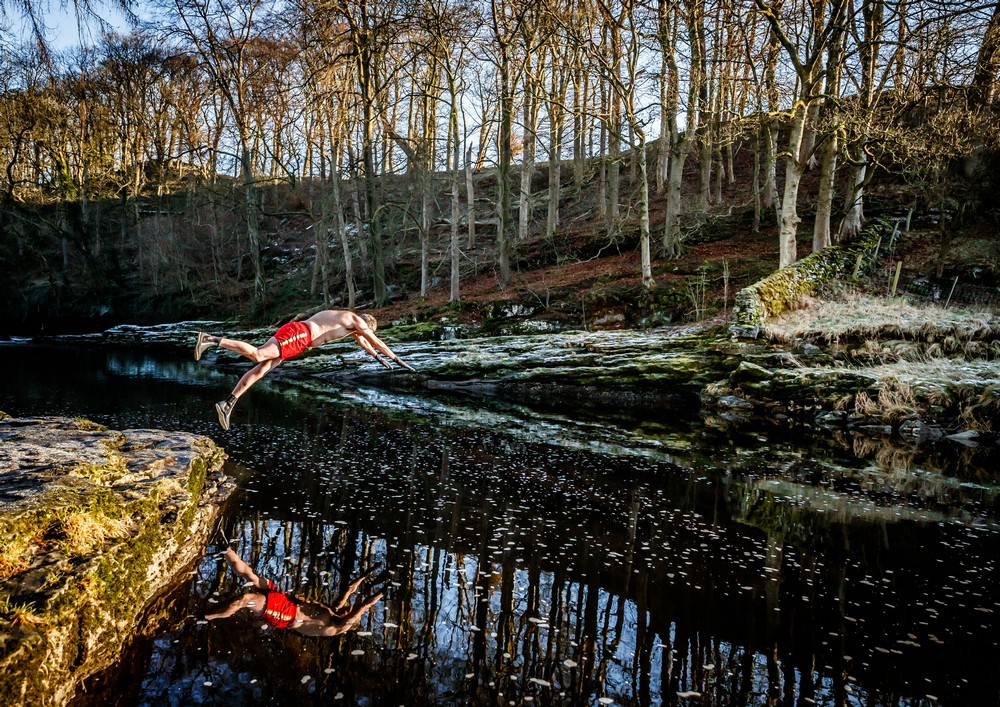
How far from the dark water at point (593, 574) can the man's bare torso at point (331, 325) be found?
6.50ft

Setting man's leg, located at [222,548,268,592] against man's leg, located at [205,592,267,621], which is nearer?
man's leg, located at [205,592,267,621]

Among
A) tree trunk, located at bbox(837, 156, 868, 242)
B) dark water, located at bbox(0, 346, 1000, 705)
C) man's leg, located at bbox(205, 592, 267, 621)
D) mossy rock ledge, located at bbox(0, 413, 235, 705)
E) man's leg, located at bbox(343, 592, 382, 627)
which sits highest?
tree trunk, located at bbox(837, 156, 868, 242)

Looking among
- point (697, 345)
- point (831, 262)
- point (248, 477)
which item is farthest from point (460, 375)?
point (831, 262)

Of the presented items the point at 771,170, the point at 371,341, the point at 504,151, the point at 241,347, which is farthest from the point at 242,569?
the point at 771,170

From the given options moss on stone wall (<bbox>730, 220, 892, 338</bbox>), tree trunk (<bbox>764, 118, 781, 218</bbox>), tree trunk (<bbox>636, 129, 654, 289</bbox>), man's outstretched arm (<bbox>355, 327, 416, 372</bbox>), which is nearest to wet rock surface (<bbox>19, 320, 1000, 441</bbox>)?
moss on stone wall (<bbox>730, 220, 892, 338</bbox>)

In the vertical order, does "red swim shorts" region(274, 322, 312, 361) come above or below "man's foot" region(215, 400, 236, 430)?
above

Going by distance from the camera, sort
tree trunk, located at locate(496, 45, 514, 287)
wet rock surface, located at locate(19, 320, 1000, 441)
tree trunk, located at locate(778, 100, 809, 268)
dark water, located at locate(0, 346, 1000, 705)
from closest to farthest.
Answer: dark water, located at locate(0, 346, 1000, 705), wet rock surface, located at locate(19, 320, 1000, 441), tree trunk, located at locate(778, 100, 809, 268), tree trunk, located at locate(496, 45, 514, 287)

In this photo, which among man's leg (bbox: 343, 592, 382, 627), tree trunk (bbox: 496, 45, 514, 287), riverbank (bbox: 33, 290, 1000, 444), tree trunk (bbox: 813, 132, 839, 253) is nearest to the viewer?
man's leg (bbox: 343, 592, 382, 627)

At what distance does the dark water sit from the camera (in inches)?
156

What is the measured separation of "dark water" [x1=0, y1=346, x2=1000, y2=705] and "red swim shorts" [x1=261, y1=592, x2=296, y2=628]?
0.11 metres

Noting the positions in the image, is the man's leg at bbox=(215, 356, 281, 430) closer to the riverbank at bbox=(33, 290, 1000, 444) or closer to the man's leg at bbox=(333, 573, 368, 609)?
the man's leg at bbox=(333, 573, 368, 609)

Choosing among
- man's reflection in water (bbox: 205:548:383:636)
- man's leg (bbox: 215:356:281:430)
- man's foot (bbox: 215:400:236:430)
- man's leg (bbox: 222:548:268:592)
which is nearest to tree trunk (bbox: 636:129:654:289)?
man's leg (bbox: 215:356:281:430)

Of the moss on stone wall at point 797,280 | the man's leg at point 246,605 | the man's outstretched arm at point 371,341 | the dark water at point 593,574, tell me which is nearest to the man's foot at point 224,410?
the dark water at point 593,574

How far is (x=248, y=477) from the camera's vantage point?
27.0 feet
